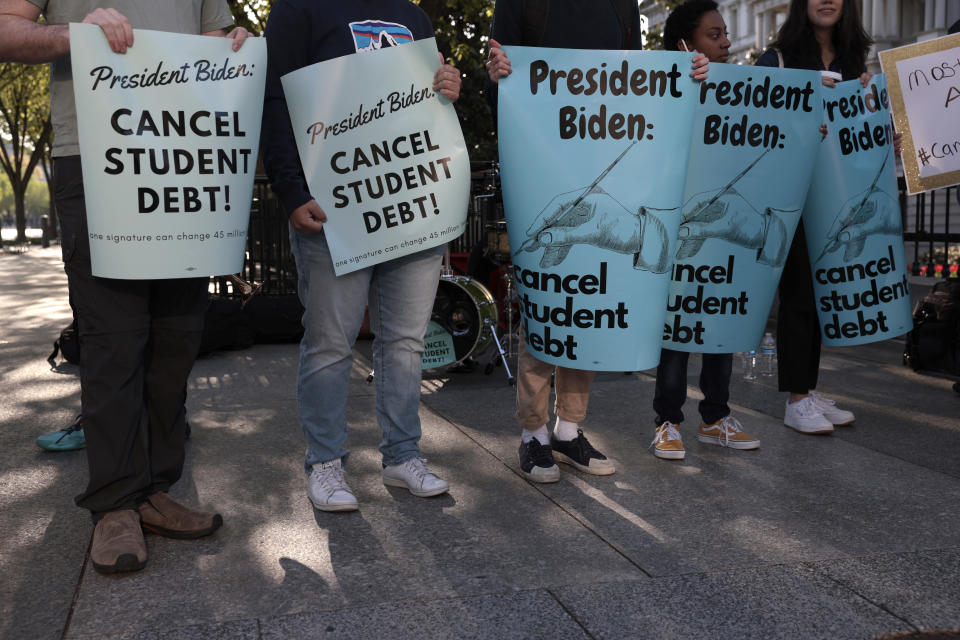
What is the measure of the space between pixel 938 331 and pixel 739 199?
117 inches

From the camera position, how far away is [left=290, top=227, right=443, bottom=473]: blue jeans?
3477 millimetres

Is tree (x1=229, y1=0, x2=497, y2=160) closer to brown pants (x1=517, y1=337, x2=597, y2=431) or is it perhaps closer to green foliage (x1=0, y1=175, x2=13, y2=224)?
brown pants (x1=517, y1=337, x2=597, y2=431)

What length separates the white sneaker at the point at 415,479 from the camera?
3.63m

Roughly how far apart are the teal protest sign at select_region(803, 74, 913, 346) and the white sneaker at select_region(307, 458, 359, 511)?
2454 millimetres

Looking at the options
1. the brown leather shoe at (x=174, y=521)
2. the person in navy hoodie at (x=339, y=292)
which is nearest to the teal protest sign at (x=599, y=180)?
the person in navy hoodie at (x=339, y=292)

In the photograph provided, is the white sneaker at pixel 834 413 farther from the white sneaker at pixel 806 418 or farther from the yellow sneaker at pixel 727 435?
the yellow sneaker at pixel 727 435

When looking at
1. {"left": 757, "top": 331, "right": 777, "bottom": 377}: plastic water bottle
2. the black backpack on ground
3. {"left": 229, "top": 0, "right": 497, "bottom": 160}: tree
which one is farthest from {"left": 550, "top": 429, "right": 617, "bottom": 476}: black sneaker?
{"left": 229, "top": 0, "right": 497, "bottom": 160}: tree

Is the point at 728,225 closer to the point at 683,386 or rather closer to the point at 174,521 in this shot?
the point at 683,386

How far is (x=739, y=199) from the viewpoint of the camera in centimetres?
397

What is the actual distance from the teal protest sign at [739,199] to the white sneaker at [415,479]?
46.3 inches

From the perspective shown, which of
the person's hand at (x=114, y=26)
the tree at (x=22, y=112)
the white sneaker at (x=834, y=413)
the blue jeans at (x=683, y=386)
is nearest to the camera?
the person's hand at (x=114, y=26)

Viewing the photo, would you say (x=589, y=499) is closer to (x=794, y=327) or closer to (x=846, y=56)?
(x=794, y=327)

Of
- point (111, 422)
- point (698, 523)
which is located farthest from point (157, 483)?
point (698, 523)

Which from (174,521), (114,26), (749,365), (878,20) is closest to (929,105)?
(749,365)
